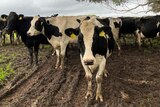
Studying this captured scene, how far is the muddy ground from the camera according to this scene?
9.23 meters

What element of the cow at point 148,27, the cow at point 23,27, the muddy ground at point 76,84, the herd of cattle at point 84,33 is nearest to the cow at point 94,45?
the herd of cattle at point 84,33

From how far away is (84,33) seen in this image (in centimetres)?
919

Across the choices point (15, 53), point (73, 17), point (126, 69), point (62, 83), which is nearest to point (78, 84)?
point (62, 83)

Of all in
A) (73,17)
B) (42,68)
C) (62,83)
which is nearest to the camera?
(62,83)

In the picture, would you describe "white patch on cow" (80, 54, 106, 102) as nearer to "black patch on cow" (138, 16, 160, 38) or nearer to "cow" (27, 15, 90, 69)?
"cow" (27, 15, 90, 69)

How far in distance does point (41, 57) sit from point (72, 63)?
206cm

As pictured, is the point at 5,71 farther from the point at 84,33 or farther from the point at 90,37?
the point at 90,37

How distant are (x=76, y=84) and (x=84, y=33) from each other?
2121 mm

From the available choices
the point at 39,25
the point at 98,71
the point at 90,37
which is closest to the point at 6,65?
the point at 39,25

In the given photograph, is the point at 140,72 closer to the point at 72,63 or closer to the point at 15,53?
the point at 72,63

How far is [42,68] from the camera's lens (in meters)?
13.5

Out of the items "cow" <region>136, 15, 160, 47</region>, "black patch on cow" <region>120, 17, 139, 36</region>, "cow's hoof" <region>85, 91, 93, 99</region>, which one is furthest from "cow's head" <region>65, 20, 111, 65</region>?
"black patch on cow" <region>120, 17, 139, 36</region>

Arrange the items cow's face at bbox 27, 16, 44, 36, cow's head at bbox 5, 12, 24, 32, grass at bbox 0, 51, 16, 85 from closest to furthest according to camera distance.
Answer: grass at bbox 0, 51, 16, 85 < cow's face at bbox 27, 16, 44, 36 < cow's head at bbox 5, 12, 24, 32

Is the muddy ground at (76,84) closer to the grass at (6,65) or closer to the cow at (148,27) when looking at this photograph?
the grass at (6,65)
